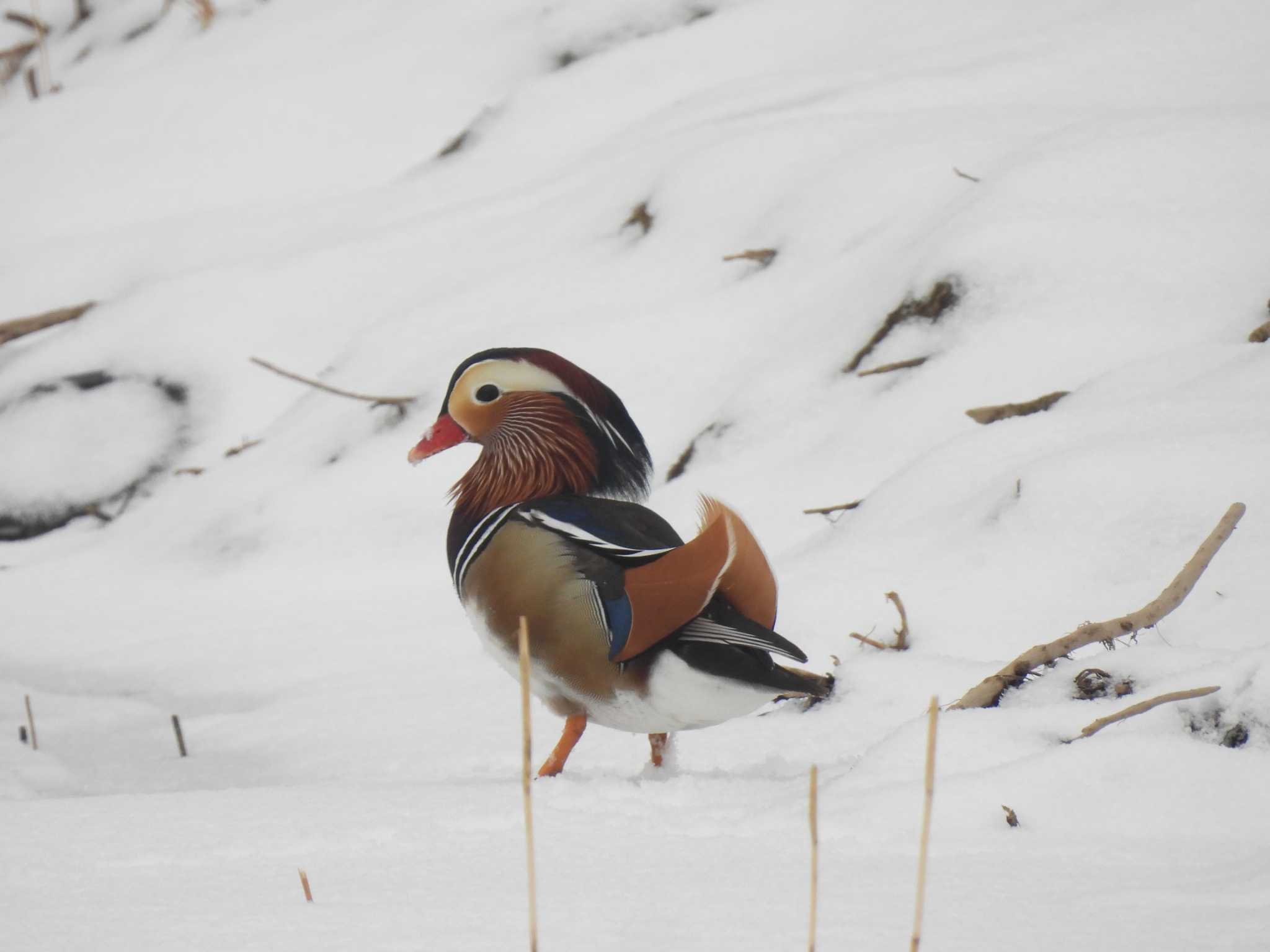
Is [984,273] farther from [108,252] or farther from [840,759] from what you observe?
[108,252]

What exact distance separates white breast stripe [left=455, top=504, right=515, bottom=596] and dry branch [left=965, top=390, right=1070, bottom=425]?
1.36 metres

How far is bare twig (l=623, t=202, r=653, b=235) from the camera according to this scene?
475 centimetres

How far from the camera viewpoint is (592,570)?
6.84 feet

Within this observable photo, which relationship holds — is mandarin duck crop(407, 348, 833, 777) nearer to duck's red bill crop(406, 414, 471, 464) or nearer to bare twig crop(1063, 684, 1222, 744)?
duck's red bill crop(406, 414, 471, 464)

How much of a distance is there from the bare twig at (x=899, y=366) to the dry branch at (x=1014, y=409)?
0.35 m

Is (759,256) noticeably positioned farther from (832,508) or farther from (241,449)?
(241,449)

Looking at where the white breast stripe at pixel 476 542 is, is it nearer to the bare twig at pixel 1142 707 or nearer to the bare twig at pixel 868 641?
the bare twig at pixel 868 641

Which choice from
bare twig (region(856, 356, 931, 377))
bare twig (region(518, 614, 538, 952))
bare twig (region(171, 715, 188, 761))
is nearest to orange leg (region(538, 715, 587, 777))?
bare twig (region(171, 715, 188, 761))

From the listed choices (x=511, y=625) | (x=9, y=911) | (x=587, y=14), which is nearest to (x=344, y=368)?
(x=587, y=14)

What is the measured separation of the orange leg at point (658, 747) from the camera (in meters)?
2.26

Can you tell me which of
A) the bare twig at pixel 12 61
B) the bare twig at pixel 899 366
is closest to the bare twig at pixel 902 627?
the bare twig at pixel 899 366

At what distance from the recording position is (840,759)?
2.20 m

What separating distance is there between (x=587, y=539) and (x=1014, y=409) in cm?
146

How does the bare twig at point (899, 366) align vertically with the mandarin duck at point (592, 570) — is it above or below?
below
